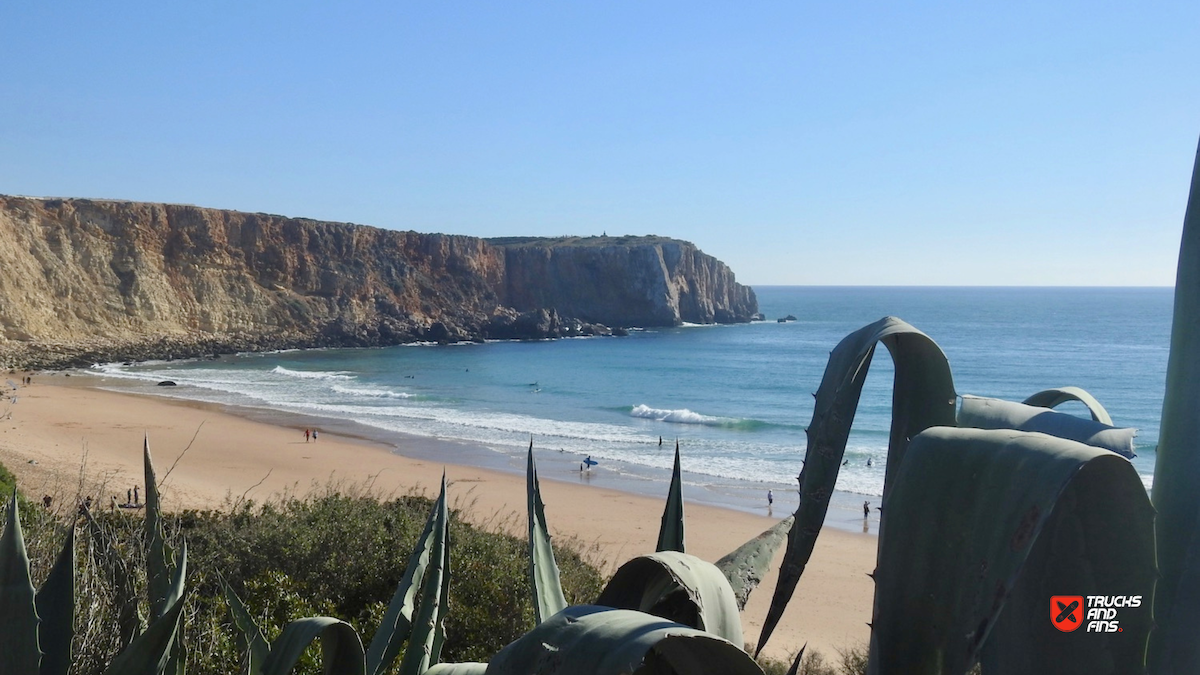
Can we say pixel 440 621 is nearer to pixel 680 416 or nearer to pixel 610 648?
pixel 610 648

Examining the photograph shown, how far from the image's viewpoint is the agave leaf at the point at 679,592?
1.02 meters

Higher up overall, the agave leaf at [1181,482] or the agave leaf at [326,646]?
the agave leaf at [1181,482]

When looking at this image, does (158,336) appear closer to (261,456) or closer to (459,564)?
(261,456)

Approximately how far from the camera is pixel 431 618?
1.63 meters

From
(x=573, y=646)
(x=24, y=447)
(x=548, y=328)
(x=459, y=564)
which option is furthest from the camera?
(x=548, y=328)

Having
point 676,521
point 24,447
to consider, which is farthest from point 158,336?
point 676,521

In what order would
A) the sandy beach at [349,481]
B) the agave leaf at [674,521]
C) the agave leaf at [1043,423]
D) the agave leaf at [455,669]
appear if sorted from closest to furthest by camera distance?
the agave leaf at [1043,423]
the agave leaf at [455,669]
the agave leaf at [674,521]
the sandy beach at [349,481]

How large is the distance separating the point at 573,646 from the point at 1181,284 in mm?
863

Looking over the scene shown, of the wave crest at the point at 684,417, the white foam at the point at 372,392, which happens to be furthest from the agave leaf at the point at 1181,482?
the white foam at the point at 372,392

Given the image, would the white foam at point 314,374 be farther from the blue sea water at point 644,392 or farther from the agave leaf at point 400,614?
the agave leaf at point 400,614

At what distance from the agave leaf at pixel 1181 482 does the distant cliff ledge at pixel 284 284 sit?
44876 mm

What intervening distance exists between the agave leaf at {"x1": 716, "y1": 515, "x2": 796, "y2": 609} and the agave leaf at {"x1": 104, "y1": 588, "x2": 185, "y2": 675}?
0.92 metres

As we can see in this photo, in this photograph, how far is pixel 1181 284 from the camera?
1.06m

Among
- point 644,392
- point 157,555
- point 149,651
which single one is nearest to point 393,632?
point 149,651
